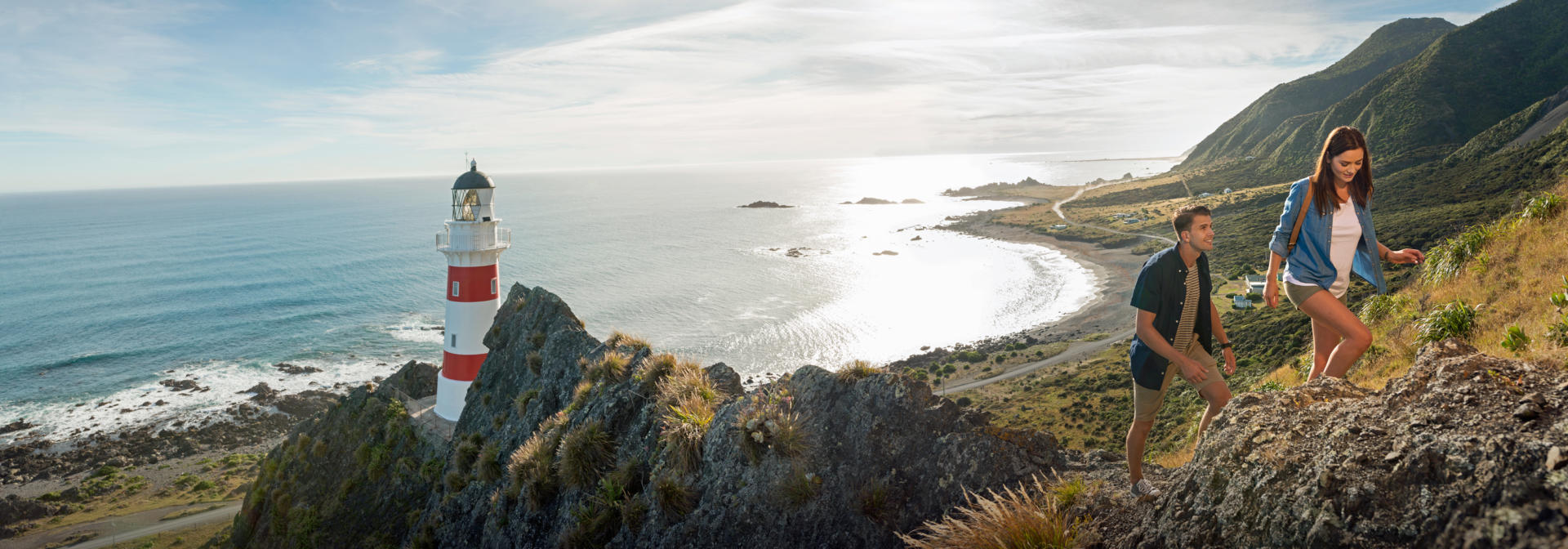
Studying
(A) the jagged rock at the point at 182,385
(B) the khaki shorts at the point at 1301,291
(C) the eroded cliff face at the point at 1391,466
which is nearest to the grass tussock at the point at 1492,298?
(B) the khaki shorts at the point at 1301,291

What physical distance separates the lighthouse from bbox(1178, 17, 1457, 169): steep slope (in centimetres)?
19977

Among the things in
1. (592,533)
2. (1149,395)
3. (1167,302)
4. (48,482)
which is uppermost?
(1167,302)

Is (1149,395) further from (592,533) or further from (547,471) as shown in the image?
(547,471)

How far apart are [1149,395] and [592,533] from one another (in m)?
7.36

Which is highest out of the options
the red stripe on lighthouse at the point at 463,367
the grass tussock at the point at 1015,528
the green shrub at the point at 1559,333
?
the green shrub at the point at 1559,333

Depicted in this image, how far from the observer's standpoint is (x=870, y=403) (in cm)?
822

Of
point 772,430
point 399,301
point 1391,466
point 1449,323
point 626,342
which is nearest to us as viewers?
point 1391,466

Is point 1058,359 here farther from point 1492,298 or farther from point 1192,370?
point 1192,370

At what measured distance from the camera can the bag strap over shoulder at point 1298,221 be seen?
19.5ft

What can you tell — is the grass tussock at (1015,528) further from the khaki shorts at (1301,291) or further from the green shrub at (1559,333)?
the green shrub at (1559,333)

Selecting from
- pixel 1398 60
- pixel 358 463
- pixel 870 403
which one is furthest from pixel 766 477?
pixel 1398 60

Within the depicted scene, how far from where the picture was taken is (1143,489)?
5.64 m

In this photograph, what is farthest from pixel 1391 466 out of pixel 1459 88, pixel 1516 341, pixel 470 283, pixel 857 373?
pixel 1459 88

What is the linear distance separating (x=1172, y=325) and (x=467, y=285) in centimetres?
2475
